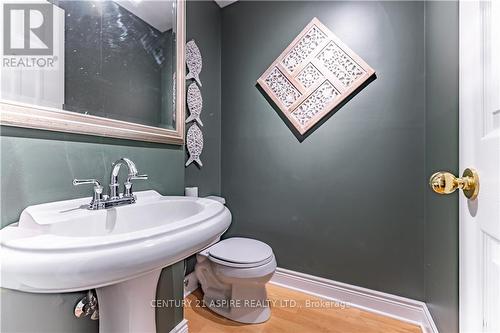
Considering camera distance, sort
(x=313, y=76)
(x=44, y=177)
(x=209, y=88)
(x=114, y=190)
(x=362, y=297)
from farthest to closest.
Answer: (x=209, y=88)
(x=313, y=76)
(x=362, y=297)
(x=114, y=190)
(x=44, y=177)

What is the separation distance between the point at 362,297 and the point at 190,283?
3.85 feet

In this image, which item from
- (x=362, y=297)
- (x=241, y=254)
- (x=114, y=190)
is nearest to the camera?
(x=114, y=190)

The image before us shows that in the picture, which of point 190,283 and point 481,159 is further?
point 190,283

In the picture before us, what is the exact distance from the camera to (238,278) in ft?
4.32

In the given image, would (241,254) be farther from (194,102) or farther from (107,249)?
(194,102)

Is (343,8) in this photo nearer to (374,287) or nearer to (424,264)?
(424,264)

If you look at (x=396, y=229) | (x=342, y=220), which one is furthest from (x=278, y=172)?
(x=396, y=229)

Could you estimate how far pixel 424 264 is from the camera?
138 centimetres

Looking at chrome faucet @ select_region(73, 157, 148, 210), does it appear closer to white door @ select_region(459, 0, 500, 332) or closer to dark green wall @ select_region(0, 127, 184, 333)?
dark green wall @ select_region(0, 127, 184, 333)

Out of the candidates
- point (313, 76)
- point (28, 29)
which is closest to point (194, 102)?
point (313, 76)

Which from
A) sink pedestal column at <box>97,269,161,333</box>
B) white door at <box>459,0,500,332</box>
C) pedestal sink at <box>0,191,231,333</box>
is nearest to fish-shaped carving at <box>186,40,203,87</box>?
pedestal sink at <box>0,191,231,333</box>

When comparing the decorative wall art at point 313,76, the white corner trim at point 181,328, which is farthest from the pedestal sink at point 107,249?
the decorative wall art at point 313,76

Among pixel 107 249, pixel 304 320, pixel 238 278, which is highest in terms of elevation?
pixel 107 249

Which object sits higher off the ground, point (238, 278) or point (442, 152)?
point (442, 152)
